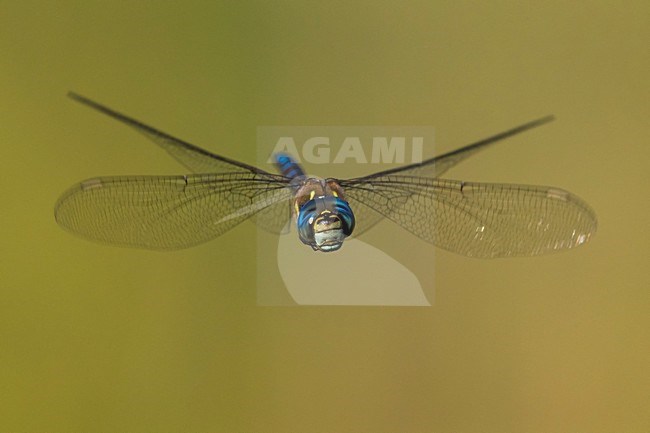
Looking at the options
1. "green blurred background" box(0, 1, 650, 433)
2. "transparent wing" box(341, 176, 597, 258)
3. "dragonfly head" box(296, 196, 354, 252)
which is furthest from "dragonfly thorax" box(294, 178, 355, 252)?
"green blurred background" box(0, 1, 650, 433)

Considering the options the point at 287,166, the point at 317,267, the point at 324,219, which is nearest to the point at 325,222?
the point at 324,219

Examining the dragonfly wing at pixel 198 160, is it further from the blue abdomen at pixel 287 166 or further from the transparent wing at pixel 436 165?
the transparent wing at pixel 436 165

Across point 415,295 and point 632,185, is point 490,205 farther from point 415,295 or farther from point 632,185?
point 632,185

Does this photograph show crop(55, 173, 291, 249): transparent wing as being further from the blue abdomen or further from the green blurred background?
the green blurred background

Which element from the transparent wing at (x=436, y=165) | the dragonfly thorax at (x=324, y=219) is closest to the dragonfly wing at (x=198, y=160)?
the dragonfly thorax at (x=324, y=219)

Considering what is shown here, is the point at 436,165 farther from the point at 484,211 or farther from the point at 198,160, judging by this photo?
the point at 198,160
